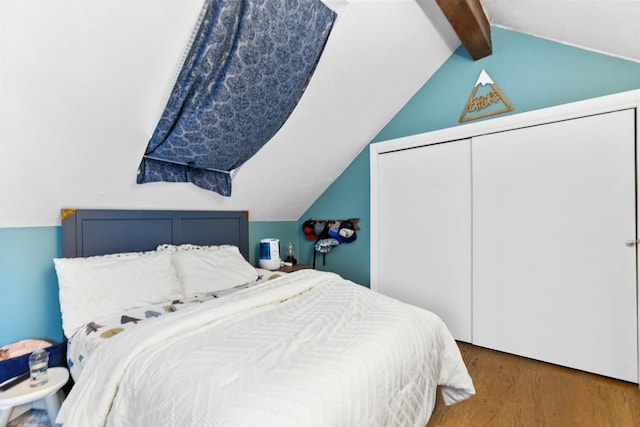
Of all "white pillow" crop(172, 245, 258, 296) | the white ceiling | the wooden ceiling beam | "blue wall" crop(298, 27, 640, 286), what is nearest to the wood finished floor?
"blue wall" crop(298, 27, 640, 286)

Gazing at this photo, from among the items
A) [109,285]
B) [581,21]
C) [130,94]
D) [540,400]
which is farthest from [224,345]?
[581,21]

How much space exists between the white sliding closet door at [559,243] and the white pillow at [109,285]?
2431mm

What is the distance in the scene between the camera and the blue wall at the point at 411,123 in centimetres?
173

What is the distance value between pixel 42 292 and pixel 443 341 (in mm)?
2392

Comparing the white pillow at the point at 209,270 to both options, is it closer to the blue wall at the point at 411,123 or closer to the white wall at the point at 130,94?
the white wall at the point at 130,94

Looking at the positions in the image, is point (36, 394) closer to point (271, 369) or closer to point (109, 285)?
point (109, 285)

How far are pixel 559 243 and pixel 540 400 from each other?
1.05m

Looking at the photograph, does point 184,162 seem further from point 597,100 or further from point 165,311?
point 597,100

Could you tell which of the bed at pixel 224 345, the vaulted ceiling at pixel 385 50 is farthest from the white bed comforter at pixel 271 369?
the vaulted ceiling at pixel 385 50

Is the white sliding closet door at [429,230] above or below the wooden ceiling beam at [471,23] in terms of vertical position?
below

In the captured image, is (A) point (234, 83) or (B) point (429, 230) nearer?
(A) point (234, 83)

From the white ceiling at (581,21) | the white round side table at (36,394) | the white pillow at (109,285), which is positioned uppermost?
the white ceiling at (581,21)

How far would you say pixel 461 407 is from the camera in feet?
5.49

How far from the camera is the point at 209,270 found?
219 centimetres
